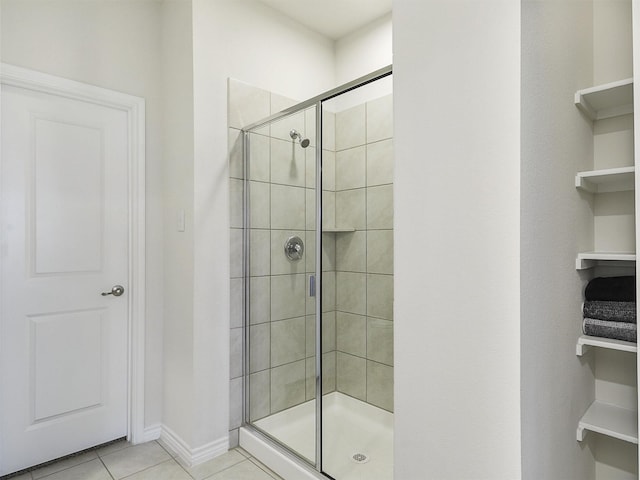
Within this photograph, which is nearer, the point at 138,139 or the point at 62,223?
the point at 62,223

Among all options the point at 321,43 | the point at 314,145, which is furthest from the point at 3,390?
the point at 321,43

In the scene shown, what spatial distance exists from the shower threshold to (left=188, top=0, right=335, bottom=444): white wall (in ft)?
1.06

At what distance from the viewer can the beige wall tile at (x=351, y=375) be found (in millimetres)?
2273

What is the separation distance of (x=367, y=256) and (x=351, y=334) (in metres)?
0.47

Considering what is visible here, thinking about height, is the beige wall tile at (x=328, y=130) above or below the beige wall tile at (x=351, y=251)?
above

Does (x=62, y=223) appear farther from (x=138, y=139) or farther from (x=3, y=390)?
(x=3, y=390)

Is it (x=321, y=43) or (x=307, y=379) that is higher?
(x=321, y=43)

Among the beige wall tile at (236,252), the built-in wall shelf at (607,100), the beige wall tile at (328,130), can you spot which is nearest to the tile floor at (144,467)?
the beige wall tile at (236,252)

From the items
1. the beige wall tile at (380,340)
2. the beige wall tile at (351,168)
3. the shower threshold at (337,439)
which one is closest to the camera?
the shower threshold at (337,439)

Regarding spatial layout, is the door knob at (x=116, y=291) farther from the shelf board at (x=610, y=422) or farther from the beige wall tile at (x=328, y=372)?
the shelf board at (x=610, y=422)

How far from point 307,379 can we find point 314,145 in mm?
1212

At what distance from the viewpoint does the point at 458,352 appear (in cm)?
102

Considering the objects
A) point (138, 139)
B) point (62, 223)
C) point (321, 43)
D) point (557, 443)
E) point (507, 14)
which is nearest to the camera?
point (507, 14)

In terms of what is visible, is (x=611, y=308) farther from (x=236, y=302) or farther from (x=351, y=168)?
(x=236, y=302)
